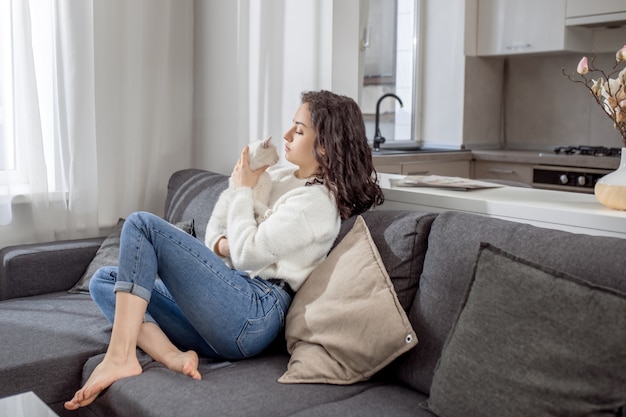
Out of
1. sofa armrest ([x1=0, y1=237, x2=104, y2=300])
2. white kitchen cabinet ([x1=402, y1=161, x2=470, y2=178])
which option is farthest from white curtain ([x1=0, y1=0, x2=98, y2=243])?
white kitchen cabinet ([x1=402, y1=161, x2=470, y2=178])

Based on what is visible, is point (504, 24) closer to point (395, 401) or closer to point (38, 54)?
point (38, 54)

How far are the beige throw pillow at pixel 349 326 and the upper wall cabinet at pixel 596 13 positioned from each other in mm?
2760

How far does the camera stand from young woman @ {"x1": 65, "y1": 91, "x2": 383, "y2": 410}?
2.01 m

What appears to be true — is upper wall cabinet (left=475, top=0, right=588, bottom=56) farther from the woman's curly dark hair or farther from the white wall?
the woman's curly dark hair

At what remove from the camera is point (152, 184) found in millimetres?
3512

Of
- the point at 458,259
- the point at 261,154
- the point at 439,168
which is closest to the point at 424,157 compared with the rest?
the point at 439,168

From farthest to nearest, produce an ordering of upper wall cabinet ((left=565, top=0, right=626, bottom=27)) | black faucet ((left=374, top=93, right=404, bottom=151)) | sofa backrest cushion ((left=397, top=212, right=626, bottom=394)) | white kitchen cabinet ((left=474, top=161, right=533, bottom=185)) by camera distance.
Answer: black faucet ((left=374, top=93, right=404, bottom=151))
white kitchen cabinet ((left=474, top=161, right=533, bottom=185))
upper wall cabinet ((left=565, top=0, right=626, bottom=27))
sofa backrest cushion ((left=397, top=212, right=626, bottom=394))

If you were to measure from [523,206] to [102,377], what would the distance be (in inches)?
48.0

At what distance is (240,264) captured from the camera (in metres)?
2.09

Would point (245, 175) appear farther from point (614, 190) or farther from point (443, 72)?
point (443, 72)

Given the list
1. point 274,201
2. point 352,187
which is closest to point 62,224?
point 274,201

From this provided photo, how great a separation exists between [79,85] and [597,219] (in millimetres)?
2213

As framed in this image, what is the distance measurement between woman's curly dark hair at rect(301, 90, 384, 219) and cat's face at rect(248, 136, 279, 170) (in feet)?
0.64

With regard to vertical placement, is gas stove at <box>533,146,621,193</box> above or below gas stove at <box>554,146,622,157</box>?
below
